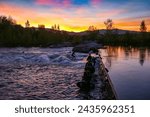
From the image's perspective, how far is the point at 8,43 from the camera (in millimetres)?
43625

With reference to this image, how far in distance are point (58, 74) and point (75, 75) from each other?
0.80 meters

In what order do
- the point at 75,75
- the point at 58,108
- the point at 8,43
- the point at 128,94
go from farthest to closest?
1. the point at 8,43
2. the point at 75,75
3. the point at 128,94
4. the point at 58,108

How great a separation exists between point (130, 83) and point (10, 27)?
A: 44.5 metres

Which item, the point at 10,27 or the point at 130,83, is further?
the point at 10,27

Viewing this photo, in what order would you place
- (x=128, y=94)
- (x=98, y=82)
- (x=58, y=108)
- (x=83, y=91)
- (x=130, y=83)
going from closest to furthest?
1. (x=58, y=108)
2. (x=128, y=94)
3. (x=83, y=91)
4. (x=130, y=83)
5. (x=98, y=82)

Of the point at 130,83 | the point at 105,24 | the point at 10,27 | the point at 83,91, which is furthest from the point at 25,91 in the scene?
the point at 105,24

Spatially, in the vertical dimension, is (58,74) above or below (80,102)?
below

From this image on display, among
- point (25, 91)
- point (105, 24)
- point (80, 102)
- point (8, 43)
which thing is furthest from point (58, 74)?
point (105, 24)

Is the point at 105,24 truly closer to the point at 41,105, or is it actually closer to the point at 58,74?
the point at 58,74

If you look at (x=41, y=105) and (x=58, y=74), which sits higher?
(x=41, y=105)

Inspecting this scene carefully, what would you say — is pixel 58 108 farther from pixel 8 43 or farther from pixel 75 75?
pixel 8 43

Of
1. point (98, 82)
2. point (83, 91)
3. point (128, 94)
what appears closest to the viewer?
point (128, 94)

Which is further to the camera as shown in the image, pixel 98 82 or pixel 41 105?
pixel 98 82

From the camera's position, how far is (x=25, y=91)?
7883 millimetres
